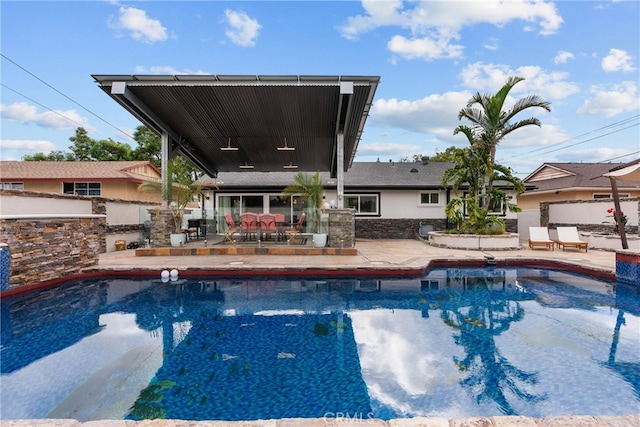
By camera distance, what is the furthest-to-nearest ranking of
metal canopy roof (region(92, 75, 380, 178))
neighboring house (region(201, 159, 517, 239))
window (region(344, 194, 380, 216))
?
window (region(344, 194, 380, 216)) < neighboring house (region(201, 159, 517, 239)) < metal canopy roof (region(92, 75, 380, 178))

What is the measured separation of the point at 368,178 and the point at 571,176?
13.7 m

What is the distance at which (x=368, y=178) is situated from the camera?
17797 mm

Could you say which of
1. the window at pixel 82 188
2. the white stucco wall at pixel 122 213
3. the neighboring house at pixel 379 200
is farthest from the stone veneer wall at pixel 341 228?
the window at pixel 82 188

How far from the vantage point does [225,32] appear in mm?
13844

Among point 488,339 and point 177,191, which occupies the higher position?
point 177,191

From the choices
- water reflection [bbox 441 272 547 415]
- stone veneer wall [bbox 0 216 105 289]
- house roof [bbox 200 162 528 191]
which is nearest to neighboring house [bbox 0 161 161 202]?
house roof [bbox 200 162 528 191]

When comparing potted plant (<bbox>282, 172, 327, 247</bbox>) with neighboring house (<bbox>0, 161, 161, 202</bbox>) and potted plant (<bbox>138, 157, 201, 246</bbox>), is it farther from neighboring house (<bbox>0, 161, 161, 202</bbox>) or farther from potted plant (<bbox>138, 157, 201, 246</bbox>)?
neighboring house (<bbox>0, 161, 161, 202</bbox>)

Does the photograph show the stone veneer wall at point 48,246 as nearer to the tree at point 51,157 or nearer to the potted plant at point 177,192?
the potted plant at point 177,192

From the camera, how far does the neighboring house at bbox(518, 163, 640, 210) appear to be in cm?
1845

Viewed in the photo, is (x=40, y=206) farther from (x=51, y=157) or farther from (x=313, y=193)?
(x=51, y=157)

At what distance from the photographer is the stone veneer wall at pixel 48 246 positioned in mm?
6617

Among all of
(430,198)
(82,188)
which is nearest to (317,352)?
(430,198)

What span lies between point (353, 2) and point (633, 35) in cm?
1250

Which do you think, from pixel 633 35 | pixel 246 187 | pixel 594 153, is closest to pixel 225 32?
pixel 246 187
